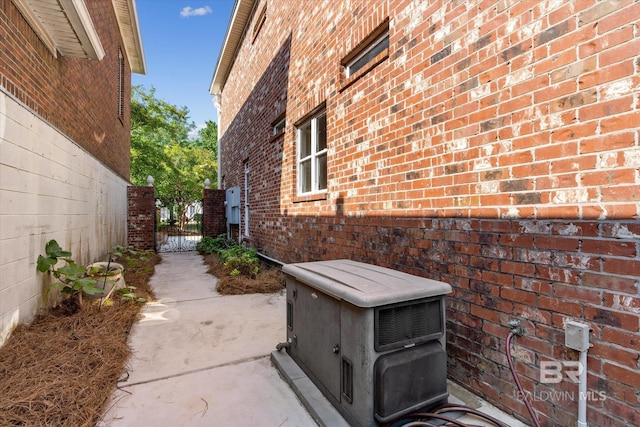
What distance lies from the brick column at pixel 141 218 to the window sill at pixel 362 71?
8185 millimetres

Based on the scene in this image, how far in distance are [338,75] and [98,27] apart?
5.48 meters

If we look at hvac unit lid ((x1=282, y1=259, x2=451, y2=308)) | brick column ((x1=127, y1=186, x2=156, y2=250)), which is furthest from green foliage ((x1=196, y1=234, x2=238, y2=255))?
hvac unit lid ((x1=282, y1=259, x2=451, y2=308))

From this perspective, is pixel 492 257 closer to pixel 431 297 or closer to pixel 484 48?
pixel 431 297

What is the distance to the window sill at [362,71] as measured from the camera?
125 inches

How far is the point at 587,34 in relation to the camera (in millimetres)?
1591

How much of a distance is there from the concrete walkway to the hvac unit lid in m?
0.86

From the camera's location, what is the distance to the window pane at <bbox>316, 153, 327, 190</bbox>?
4742 mm

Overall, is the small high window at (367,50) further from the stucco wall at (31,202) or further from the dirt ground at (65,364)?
the dirt ground at (65,364)

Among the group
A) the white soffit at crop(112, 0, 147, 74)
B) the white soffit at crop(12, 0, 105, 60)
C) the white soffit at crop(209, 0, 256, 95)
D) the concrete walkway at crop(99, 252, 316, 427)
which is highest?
the white soffit at crop(112, 0, 147, 74)

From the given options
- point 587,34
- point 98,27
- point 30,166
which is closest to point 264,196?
point 30,166

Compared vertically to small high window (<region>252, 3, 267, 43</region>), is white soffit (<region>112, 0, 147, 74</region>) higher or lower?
higher

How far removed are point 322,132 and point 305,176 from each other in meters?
0.91

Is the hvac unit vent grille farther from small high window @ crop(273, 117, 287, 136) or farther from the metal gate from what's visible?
the metal gate

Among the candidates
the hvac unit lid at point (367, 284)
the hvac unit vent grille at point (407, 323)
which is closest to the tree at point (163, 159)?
the hvac unit lid at point (367, 284)
